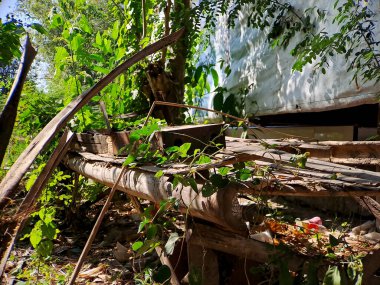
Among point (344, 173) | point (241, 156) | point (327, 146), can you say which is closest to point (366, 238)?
point (327, 146)

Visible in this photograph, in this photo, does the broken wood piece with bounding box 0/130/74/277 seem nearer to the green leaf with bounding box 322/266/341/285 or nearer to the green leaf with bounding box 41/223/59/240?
the green leaf with bounding box 322/266/341/285

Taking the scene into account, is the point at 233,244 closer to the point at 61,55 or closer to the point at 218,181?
the point at 218,181

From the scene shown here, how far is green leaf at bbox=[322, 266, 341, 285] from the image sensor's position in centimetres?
132

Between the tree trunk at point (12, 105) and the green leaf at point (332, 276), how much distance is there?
44.0 inches

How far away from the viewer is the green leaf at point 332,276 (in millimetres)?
1317

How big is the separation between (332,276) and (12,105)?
1147mm

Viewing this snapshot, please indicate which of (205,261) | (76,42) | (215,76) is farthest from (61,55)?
(205,261)

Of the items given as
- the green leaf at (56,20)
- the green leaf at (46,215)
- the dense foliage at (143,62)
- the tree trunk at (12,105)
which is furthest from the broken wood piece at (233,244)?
the green leaf at (56,20)

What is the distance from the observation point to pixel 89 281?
350cm

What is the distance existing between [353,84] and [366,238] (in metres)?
1.34

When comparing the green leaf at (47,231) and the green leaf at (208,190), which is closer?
the green leaf at (208,190)

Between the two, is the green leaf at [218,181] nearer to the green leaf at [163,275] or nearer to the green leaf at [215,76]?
the green leaf at [163,275]

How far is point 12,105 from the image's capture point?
83 cm

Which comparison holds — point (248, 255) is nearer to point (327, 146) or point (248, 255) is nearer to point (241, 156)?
point (241, 156)
